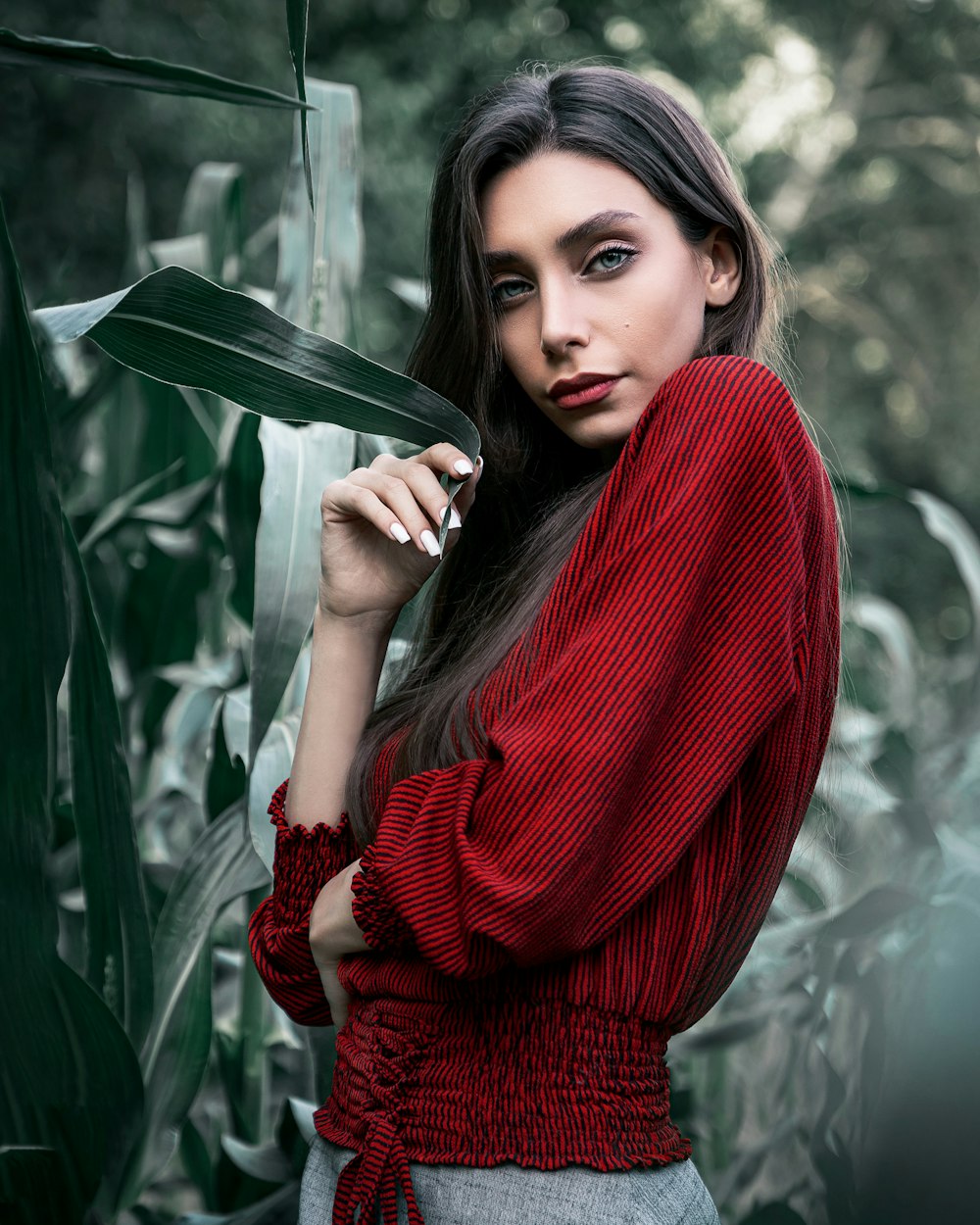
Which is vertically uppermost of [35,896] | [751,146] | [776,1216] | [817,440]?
[817,440]

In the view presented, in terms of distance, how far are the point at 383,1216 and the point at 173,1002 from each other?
0.33m

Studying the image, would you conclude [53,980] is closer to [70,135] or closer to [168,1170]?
[168,1170]

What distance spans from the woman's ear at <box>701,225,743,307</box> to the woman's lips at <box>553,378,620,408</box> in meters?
0.11

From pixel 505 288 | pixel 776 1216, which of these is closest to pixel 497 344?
pixel 505 288

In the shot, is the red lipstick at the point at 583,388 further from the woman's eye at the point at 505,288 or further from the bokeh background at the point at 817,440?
the bokeh background at the point at 817,440

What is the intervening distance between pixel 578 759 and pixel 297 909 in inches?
10.6

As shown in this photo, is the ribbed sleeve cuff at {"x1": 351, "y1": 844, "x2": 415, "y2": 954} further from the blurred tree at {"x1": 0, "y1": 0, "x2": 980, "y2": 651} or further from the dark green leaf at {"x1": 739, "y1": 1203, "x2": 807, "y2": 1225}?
the blurred tree at {"x1": 0, "y1": 0, "x2": 980, "y2": 651}

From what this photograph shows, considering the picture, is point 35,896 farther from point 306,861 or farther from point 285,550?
point 285,550

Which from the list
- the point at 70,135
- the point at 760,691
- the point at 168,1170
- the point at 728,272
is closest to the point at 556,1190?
the point at 760,691

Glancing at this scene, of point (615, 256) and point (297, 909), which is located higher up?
point (615, 256)

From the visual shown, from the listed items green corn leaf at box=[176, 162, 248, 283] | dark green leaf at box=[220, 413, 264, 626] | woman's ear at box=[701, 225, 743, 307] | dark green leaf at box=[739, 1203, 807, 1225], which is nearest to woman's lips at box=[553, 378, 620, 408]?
woman's ear at box=[701, 225, 743, 307]

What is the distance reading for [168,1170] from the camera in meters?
1.33

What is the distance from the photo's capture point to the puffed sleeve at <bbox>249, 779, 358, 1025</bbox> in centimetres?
75

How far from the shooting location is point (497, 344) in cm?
82
